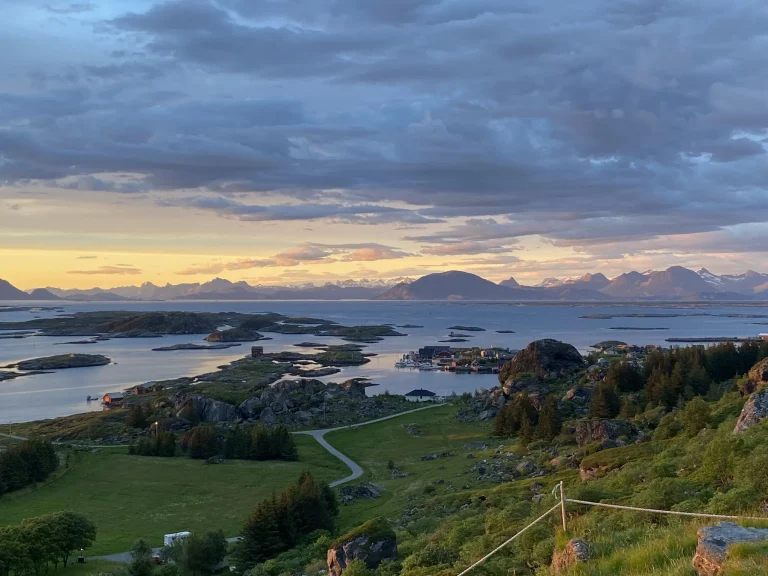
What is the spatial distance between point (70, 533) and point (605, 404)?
49.1m

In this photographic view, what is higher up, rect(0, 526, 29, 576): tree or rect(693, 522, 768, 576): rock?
rect(693, 522, 768, 576): rock

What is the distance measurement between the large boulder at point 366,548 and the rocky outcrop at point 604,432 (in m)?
27.4

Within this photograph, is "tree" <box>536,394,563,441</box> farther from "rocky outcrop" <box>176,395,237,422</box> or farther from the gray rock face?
"rocky outcrop" <box>176,395,237,422</box>

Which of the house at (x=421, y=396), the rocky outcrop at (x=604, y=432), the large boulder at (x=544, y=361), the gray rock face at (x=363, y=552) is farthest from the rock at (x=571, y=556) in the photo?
the house at (x=421, y=396)

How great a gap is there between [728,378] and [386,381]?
66553 mm

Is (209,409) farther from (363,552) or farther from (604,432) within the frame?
(363,552)

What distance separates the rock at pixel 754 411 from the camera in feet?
92.6

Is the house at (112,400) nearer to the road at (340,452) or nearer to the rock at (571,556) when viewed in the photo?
the road at (340,452)

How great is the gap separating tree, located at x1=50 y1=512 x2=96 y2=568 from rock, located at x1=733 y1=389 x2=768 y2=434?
112ft

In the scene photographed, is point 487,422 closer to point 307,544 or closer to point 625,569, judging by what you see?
point 307,544

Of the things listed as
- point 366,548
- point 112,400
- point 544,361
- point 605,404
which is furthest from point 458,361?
point 366,548

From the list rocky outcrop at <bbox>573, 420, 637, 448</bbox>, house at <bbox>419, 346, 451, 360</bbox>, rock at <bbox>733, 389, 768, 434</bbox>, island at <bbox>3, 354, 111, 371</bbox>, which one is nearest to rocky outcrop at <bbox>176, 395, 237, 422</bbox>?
rocky outcrop at <bbox>573, 420, 637, 448</bbox>

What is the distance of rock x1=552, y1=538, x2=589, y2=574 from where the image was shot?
1085cm

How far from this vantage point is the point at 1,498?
4862cm
